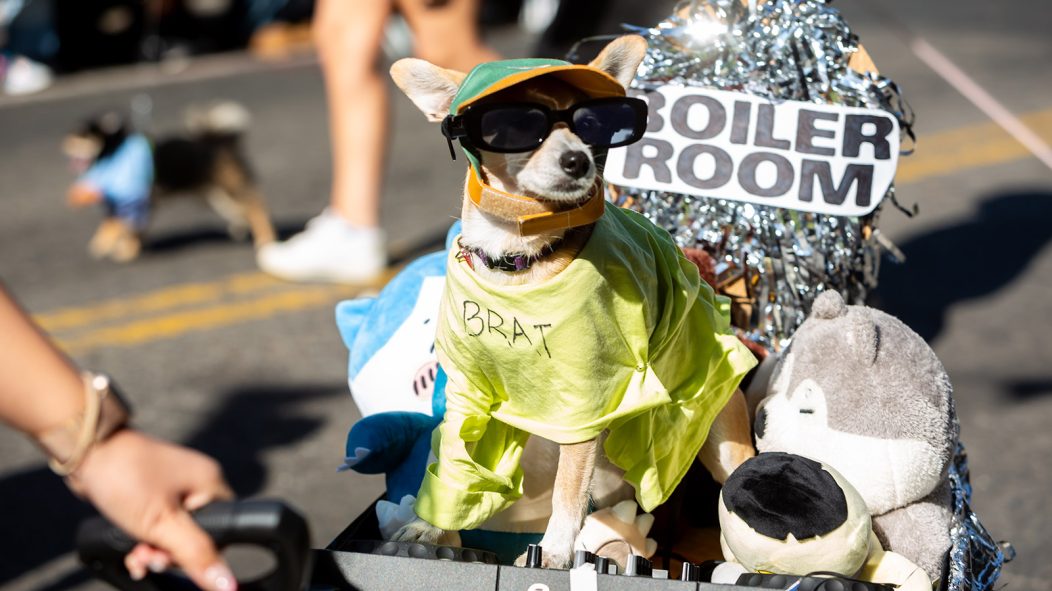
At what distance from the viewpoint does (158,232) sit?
21.4 feet

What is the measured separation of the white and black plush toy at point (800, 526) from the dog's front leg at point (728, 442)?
188 millimetres

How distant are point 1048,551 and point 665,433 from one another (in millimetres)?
1670

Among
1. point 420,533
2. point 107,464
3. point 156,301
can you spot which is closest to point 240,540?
point 107,464

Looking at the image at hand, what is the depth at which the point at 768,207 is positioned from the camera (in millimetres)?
2623

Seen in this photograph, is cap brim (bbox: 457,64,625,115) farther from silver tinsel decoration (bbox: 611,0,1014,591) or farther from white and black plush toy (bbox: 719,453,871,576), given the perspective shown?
silver tinsel decoration (bbox: 611,0,1014,591)

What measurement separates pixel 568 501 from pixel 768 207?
0.95 meters

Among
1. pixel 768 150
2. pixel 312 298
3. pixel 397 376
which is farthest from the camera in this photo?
pixel 312 298

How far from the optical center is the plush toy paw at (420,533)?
81.7 inches

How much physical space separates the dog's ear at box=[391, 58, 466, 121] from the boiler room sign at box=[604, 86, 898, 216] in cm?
78

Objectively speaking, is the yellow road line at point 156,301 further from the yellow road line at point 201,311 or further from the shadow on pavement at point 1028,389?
the shadow on pavement at point 1028,389

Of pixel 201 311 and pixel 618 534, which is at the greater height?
pixel 618 534

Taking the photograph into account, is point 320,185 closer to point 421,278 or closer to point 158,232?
point 158,232

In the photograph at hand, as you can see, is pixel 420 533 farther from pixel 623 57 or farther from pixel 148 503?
pixel 623 57

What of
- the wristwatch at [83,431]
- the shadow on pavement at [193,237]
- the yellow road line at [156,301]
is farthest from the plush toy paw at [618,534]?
the shadow on pavement at [193,237]
